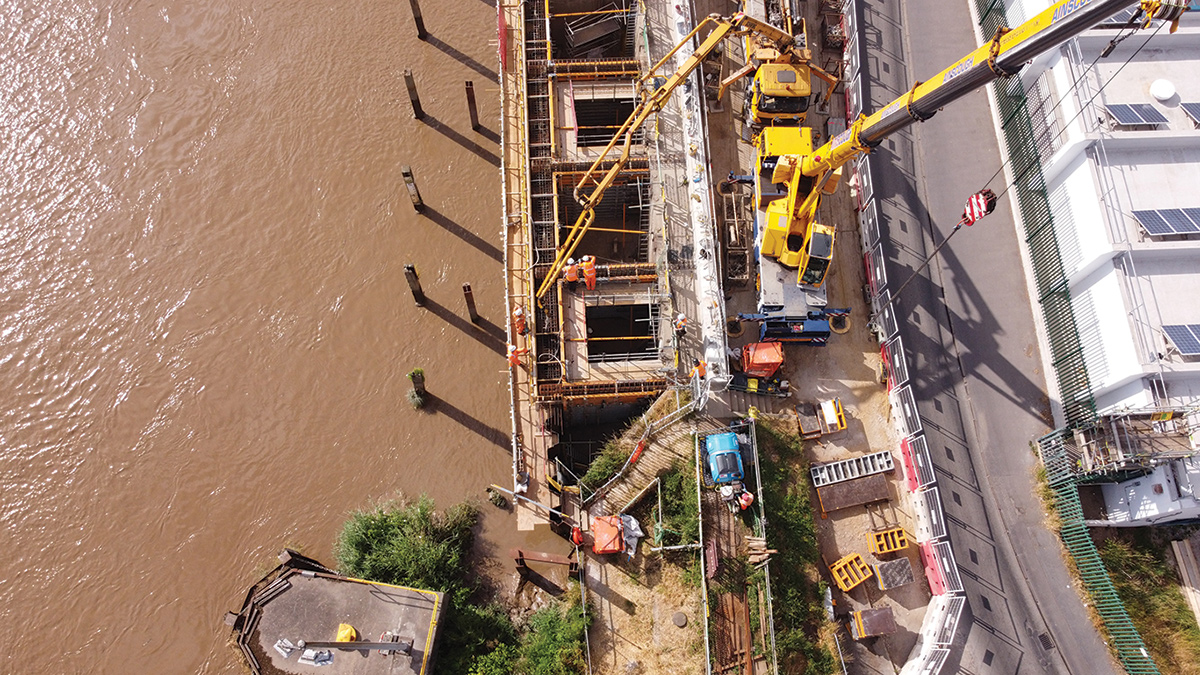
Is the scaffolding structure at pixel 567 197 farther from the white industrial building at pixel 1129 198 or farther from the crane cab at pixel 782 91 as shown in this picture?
the white industrial building at pixel 1129 198

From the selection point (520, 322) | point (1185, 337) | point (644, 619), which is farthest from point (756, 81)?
point (644, 619)

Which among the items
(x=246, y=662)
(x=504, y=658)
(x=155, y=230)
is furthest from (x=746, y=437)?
(x=155, y=230)

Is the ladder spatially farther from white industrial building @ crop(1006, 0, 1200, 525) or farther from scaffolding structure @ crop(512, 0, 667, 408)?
white industrial building @ crop(1006, 0, 1200, 525)

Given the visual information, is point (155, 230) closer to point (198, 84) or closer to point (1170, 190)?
point (198, 84)

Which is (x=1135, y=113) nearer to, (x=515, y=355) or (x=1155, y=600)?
(x=1155, y=600)

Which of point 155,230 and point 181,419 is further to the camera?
point 155,230

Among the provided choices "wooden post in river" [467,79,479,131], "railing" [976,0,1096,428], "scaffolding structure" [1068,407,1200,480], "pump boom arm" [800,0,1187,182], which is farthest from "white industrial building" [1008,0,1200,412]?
"wooden post in river" [467,79,479,131]

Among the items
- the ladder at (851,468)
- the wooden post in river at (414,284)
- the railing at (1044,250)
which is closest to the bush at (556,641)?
the ladder at (851,468)
